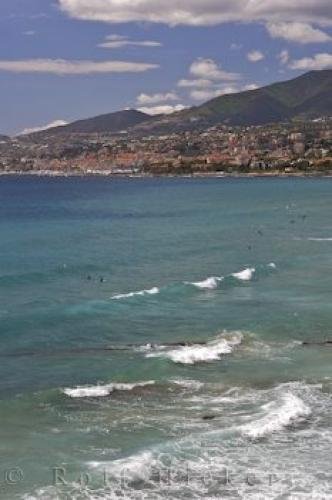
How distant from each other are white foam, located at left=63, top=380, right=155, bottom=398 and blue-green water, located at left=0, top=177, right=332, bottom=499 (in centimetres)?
9

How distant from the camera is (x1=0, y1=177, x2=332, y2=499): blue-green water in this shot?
2503 centimetres

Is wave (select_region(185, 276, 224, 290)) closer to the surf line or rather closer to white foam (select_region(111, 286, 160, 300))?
white foam (select_region(111, 286, 160, 300))

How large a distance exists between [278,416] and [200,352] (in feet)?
30.6

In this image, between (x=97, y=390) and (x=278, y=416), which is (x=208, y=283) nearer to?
(x=97, y=390)

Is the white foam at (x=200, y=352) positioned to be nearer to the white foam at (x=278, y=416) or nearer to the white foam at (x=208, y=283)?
the white foam at (x=278, y=416)

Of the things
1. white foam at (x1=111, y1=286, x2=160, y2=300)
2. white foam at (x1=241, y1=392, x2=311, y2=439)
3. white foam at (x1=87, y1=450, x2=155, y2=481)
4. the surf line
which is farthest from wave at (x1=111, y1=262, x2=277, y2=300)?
white foam at (x1=87, y1=450, x2=155, y2=481)

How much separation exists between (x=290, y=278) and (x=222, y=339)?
20.9 meters

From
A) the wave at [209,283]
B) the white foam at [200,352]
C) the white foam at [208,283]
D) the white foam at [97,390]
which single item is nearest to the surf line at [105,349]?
the white foam at [200,352]

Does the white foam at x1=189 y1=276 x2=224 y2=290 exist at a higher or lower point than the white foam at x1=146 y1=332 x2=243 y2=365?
higher

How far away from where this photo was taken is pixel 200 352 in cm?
3841

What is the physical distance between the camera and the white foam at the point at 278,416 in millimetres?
28422

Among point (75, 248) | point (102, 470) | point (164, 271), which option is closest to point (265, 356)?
point (102, 470)

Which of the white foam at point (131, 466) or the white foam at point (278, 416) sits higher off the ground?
the white foam at point (131, 466)

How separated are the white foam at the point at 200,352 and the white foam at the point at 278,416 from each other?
22.0ft
